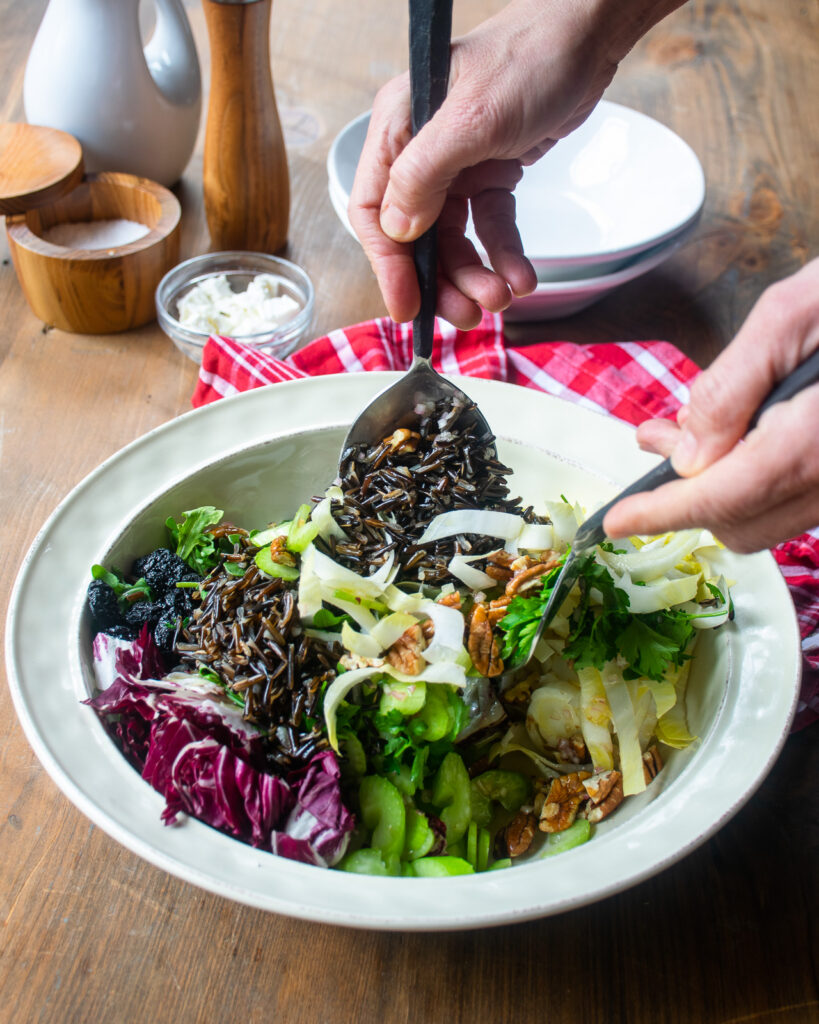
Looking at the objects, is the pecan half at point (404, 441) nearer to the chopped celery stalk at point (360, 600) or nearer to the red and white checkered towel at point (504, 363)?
the chopped celery stalk at point (360, 600)

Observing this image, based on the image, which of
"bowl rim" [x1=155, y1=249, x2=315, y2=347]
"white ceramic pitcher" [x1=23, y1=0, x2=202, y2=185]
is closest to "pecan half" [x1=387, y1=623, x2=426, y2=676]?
"bowl rim" [x1=155, y1=249, x2=315, y2=347]

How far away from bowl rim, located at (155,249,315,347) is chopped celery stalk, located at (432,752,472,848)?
4.31 feet

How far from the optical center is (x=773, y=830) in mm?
1587

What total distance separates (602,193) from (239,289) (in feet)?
4.21

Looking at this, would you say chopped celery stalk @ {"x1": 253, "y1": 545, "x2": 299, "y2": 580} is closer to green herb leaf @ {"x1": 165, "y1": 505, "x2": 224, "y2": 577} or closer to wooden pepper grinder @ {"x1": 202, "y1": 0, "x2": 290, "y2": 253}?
green herb leaf @ {"x1": 165, "y1": 505, "x2": 224, "y2": 577}

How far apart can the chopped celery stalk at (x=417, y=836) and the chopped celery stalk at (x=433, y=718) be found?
0.42 ft

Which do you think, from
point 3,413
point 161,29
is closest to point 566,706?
point 3,413

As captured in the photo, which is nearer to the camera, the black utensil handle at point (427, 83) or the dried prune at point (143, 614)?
A: the black utensil handle at point (427, 83)

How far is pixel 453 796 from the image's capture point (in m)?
1.51

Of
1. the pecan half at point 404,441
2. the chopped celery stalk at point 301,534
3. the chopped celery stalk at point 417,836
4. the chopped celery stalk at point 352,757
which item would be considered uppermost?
the pecan half at point 404,441

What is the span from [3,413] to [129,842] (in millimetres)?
1433

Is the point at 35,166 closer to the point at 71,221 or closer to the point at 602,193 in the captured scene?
the point at 71,221

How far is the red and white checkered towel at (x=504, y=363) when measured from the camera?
2.23 meters

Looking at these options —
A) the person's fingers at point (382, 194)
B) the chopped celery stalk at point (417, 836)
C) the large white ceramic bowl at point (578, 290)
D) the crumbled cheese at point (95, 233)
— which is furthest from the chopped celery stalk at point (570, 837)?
the crumbled cheese at point (95, 233)
